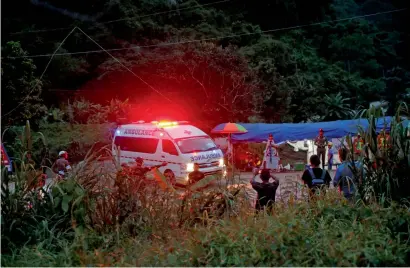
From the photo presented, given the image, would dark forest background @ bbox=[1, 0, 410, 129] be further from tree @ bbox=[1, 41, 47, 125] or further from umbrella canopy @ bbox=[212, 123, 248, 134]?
umbrella canopy @ bbox=[212, 123, 248, 134]

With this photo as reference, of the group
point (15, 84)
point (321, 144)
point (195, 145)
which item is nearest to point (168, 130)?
point (195, 145)

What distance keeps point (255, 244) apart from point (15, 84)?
1752 cm

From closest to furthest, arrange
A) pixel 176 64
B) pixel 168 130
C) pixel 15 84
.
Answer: pixel 168 130, pixel 15 84, pixel 176 64

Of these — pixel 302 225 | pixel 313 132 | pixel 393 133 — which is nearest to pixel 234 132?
pixel 313 132

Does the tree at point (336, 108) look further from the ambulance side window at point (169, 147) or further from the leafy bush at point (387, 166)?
the leafy bush at point (387, 166)

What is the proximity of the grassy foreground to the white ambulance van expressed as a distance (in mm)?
8688

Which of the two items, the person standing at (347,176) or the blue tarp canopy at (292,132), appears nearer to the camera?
the person standing at (347,176)

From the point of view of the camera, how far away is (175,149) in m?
14.5

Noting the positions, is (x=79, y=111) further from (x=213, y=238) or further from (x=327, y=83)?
(x=213, y=238)

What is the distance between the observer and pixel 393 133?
590cm

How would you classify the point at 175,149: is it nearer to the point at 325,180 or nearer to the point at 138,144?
the point at 138,144

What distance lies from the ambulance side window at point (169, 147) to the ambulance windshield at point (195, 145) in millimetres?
203

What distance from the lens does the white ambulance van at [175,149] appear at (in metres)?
14.3

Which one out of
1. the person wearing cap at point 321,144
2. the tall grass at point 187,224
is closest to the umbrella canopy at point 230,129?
the person wearing cap at point 321,144
